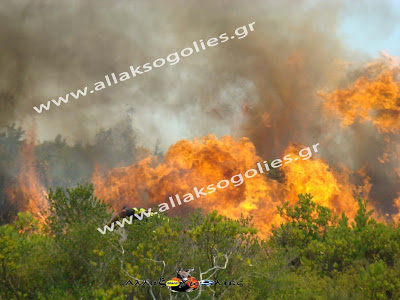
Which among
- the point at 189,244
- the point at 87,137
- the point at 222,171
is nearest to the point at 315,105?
the point at 222,171

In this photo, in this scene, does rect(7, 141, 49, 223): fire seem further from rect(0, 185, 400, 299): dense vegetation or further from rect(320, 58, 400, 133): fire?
rect(320, 58, 400, 133): fire

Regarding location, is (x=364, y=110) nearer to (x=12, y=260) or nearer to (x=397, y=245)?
(x=397, y=245)

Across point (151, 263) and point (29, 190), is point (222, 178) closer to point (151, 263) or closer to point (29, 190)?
point (29, 190)

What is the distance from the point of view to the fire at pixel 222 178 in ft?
154

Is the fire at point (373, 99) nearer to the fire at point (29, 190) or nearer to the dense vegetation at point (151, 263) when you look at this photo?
Result: the dense vegetation at point (151, 263)

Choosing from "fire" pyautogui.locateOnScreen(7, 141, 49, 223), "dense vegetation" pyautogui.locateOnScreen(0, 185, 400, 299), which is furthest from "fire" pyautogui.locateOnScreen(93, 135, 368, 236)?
"dense vegetation" pyautogui.locateOnScreen(0, 185, 400, 299)

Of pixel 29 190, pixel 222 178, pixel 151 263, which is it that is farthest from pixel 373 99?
pixel 29 190

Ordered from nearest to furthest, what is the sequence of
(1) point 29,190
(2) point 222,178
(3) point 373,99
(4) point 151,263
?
(4) point 151,263 < (2) point 222,178 < (3) point 373,99 < (1) point 29,190

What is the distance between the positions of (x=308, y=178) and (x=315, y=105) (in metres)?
11.9

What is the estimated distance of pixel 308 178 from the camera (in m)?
47.5

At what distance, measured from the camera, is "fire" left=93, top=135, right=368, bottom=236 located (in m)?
46.8

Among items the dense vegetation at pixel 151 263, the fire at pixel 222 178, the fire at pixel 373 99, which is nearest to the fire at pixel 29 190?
the fire at pixel 222 178

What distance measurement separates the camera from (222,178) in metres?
50.9

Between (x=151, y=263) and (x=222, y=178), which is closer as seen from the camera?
(x=151, y=263)
